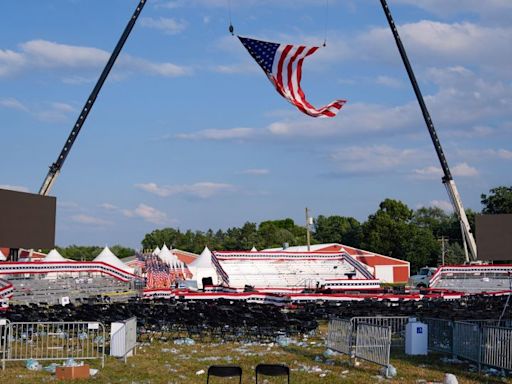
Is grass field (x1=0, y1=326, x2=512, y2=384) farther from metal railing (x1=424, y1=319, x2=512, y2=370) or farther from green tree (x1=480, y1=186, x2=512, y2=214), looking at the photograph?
green tree (x1=480, y1=186, x2=512, y2=214)

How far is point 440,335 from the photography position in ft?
60.4

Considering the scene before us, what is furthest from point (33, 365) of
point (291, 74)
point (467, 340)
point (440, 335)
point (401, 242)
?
point (401, 242)

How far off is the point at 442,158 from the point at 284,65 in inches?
1146

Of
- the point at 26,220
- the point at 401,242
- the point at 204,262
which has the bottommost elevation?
the point at 204,262

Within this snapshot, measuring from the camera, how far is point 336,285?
4897 centimetres

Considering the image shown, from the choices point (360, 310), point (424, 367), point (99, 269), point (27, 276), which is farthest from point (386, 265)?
point (424, 367)

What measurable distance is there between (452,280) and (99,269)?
26153 mm

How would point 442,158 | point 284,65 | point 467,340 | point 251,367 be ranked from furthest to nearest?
point 442,158, point 284,65, point 467,340, point 251,367

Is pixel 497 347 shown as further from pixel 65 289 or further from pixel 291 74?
pixel 65 289

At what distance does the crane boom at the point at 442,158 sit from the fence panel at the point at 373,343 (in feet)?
149

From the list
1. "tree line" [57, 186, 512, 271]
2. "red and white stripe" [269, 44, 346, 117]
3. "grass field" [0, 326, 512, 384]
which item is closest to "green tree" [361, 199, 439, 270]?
"tree line" [57, 186, 512, 271]

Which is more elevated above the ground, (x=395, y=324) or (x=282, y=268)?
(x=282, y=268)

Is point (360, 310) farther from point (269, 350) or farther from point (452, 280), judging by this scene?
point (452, 280)

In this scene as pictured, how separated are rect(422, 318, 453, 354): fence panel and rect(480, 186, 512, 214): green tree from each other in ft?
244
